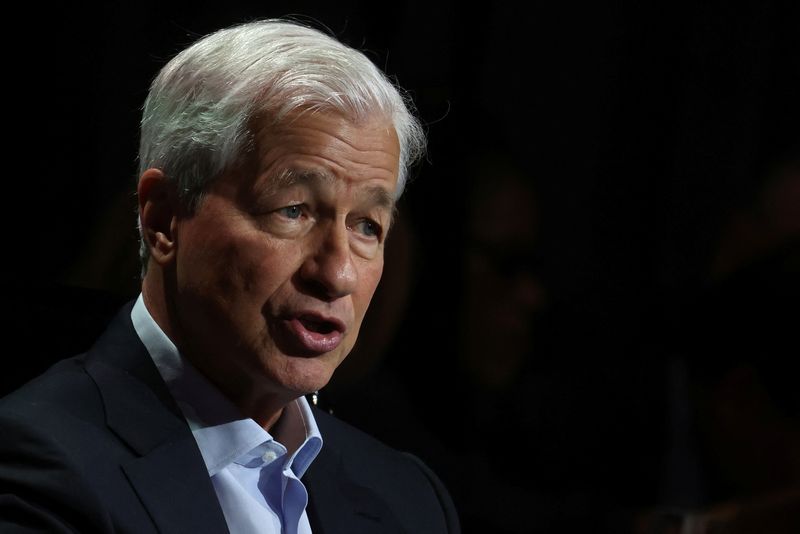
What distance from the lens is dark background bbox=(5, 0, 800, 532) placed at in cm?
193

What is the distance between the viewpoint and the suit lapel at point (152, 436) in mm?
1207

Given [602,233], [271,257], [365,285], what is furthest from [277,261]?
[602,233]

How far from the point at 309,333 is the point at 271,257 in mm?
98

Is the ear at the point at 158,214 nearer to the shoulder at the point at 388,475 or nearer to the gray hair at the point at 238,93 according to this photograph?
the gray hair at the point at 238,93

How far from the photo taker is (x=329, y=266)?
1280 millimetres

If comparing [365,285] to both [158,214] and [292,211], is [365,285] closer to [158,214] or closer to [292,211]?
[292,211]

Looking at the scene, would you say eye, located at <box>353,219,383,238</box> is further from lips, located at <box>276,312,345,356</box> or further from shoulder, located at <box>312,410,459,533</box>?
shoulder, located at <box>312,410,459,533</box>

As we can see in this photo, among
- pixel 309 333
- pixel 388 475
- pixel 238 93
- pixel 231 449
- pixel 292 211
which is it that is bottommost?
pixel 388 475

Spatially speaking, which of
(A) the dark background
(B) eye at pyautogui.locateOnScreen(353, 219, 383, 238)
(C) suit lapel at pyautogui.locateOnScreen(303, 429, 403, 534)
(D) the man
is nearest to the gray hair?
(D) the man

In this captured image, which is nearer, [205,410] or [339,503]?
[205,410]

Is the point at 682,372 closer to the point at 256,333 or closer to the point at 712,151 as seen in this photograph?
the point at 712,151

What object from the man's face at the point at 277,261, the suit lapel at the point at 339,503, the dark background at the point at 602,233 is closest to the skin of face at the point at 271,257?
the man's face at the point at 277,261

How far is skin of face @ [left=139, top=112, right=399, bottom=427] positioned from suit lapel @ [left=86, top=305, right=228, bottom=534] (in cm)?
5

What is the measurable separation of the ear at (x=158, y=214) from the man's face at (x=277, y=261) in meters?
0.02
